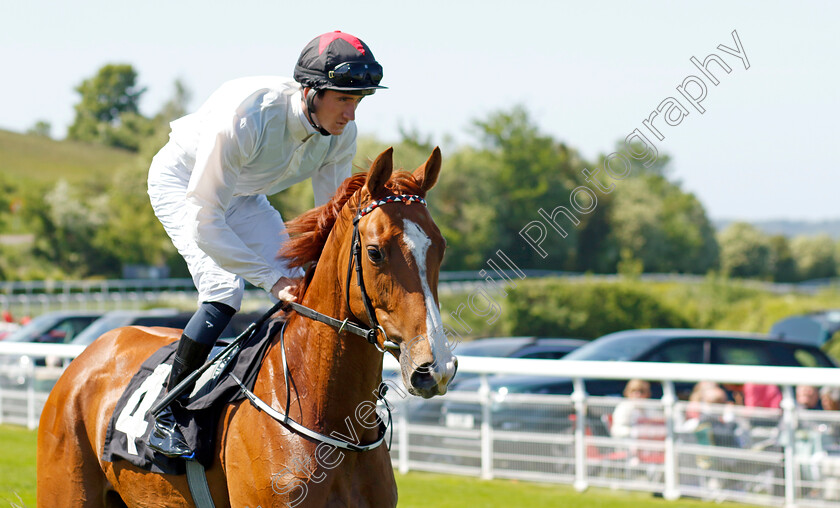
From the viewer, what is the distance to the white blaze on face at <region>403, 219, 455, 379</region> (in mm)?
2553

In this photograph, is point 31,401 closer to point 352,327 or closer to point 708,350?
point 708,350

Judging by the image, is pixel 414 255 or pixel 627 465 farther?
pixel 627 465

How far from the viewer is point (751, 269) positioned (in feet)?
261

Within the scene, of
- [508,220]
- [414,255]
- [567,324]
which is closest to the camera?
[414,255]

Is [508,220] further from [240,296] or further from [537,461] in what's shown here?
[240,296]

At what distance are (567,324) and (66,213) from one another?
92.8ft

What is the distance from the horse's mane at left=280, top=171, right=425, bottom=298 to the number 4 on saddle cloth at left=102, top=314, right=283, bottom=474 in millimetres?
265

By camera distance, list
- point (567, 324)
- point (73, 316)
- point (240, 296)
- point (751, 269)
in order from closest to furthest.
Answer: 1. point (240, 296)
2. point (73, 316)
3. point (567, 324)
4. point (751, 269)

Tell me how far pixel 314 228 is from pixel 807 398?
5708 millimetres

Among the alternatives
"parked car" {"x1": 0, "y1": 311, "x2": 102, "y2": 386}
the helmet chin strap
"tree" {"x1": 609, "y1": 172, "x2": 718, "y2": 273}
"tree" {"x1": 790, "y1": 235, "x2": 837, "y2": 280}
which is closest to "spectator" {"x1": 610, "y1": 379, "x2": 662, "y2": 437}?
the helmet chin strap

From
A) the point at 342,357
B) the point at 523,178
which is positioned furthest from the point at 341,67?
the point at 523,178

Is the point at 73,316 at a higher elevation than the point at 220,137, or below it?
below

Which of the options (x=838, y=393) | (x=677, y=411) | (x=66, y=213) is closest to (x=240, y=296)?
(x=677, y=411)

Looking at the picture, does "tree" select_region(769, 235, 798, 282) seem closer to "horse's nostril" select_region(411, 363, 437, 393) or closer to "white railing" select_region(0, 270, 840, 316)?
"white railing" select_region(0, 270, 840, 316)
